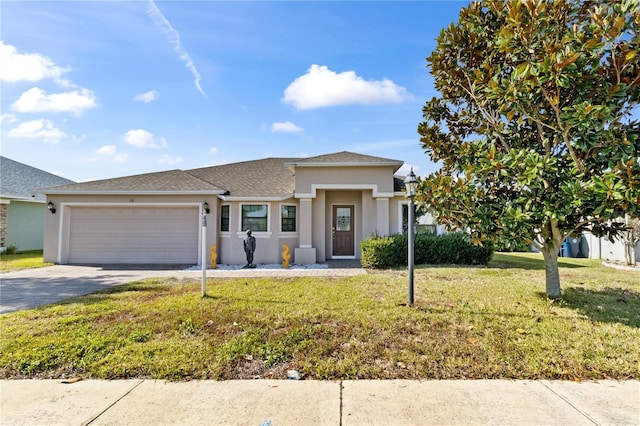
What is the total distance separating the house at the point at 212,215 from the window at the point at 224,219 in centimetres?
4

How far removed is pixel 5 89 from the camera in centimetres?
984

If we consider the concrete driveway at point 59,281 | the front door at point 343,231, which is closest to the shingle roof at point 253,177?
the front door at point 343,231

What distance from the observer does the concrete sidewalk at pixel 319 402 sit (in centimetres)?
271

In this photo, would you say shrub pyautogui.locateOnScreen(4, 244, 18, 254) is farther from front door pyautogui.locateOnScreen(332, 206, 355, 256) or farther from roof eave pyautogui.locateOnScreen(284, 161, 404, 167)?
front door pyautogui.locateOnScreen(332, 206, 355, 256)

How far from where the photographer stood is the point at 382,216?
12.7 metres

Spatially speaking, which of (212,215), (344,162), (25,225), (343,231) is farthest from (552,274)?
(25,225)

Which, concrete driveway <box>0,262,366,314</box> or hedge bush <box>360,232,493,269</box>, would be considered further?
hedge bush <box>360,232,493,269</box>

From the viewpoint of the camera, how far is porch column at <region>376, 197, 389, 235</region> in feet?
41.6

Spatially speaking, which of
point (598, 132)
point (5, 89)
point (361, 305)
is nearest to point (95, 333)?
point (361, 305)

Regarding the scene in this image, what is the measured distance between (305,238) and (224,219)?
3.48m

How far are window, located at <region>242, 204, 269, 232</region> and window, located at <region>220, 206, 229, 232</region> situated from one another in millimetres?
674

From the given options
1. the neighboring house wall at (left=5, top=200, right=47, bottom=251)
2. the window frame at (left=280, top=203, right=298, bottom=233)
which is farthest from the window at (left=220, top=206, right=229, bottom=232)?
the neighboring house wall at (left=5, top=200, right=47, bottom=251)

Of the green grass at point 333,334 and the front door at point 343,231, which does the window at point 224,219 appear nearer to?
the front door at point 343,231

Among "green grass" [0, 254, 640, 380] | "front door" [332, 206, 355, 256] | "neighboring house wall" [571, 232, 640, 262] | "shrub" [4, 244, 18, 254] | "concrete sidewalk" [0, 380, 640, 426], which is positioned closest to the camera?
"concrete sidewalk" [0, 380, 640, 426]
